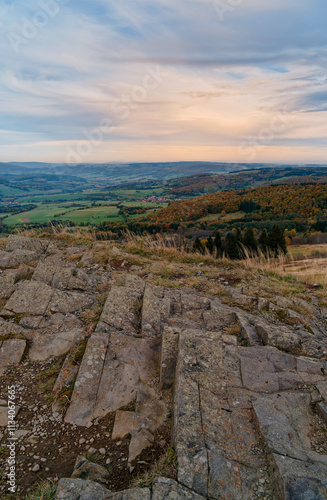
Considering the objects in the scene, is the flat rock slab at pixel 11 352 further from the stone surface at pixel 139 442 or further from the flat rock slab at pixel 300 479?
the flat rock slab at pixel 300 479

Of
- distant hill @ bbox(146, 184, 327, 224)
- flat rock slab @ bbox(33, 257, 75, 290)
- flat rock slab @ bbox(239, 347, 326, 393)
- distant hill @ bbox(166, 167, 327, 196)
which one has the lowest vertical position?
distant hill @ bbox(146, 184, 327, 224)

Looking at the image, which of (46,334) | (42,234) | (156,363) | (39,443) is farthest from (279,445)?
(42,234)

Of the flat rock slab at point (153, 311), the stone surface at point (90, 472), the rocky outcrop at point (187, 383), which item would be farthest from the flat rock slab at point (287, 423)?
the flat rock slab at point (153, 311)

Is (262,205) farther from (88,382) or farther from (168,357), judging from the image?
(88,382)

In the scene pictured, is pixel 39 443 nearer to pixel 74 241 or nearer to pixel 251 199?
pixel 74 241

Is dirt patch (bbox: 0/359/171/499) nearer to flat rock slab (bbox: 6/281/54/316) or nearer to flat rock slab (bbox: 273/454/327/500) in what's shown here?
flat rock slab (bbox: 273/454/327/500)

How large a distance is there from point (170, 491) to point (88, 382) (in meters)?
2.30

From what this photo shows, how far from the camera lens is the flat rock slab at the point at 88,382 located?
4266mm

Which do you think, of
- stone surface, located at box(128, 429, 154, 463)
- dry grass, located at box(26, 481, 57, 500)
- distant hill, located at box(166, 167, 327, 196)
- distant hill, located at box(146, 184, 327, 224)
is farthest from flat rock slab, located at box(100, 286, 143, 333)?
distant hill, located at box(166, 167, 327, 196)

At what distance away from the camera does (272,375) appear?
467 centimetres

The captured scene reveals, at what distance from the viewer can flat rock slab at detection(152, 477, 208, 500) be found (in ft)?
9.30

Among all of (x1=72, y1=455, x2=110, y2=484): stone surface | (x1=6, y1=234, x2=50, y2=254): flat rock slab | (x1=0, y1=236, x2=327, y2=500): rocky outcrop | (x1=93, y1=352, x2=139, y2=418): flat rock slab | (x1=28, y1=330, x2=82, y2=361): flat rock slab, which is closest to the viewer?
(x1=0, y1=236, x2=327, y2=500): rocky outcrop

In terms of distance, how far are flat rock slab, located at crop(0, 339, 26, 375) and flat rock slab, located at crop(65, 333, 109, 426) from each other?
4.66 feet

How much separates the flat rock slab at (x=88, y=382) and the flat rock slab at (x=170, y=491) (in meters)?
1.73
